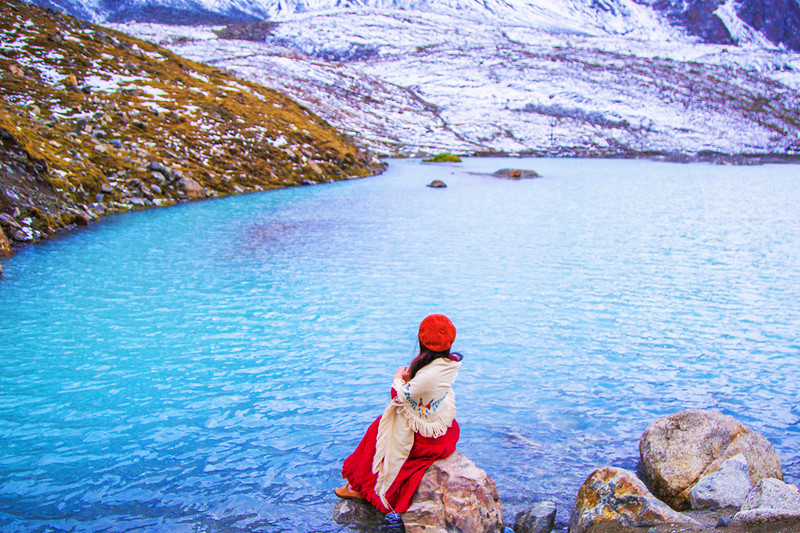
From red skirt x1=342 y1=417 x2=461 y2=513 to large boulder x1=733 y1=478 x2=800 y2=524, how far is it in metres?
2.99

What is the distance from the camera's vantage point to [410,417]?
238 inches

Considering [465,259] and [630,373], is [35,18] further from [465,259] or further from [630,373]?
[630,373]

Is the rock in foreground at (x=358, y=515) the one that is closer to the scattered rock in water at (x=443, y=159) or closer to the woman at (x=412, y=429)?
the woman at (x=412, y=429)

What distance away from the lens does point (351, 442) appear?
791 centimetres

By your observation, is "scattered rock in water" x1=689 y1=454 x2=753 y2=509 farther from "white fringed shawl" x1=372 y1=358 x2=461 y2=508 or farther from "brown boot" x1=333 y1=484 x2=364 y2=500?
"brown boot" x1=333 y1=484 x2=364 y2=500

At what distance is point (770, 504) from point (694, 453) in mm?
1868

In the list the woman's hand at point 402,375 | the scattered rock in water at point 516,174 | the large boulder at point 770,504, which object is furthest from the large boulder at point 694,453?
the scattered rock in water at point 516,174

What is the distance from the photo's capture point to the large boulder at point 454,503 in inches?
Result: 221

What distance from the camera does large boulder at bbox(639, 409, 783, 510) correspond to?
6.53m

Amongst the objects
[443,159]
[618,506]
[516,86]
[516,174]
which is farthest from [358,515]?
[516,86]

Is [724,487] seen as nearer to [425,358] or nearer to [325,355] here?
[425,358]

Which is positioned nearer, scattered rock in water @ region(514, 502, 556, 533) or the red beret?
the red beret

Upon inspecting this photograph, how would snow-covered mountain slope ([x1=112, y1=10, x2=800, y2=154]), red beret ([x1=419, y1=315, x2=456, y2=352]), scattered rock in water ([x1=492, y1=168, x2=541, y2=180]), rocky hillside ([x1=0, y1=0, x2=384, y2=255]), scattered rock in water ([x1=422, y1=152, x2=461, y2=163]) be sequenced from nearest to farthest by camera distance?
1. red beret ([x1=419, y1=315, x2=456, y2=352])
2. rocky hillside ([x1=0, y1=0, x2=384, y2=255])
3. scattered rock in water ([x1=492, y1=168, x2=541, y2=180])
4. scattered rock in water ([x1=422, y1=152, x2=461, y2=163])
5. snow-covered mountain slope ([x1=112, y1=10, x2=800, y2=154])

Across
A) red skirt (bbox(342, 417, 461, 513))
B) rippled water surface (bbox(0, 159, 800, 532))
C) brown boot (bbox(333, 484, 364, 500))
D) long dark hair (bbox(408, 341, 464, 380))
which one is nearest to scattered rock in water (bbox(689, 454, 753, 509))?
rippled water surface (bbox(0, 159, 800, 532))
